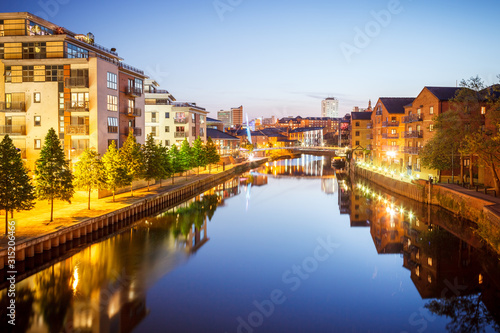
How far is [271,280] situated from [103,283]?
368 inches

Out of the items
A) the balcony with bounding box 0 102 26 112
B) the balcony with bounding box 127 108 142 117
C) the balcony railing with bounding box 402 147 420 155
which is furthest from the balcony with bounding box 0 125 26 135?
the balcony railing with bounding box 402 147 420 155

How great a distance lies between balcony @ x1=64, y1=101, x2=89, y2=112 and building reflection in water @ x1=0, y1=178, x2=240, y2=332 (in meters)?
15.1

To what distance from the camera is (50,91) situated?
40.4 metres

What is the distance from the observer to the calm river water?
678 inches

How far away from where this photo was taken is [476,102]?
41.3 meters

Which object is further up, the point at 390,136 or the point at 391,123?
the point at 391,123

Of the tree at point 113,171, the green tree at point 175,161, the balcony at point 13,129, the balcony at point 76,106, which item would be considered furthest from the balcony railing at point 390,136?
the balcony at point 13,129

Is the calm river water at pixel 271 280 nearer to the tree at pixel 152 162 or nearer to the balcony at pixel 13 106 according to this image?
the tree at pixel 152 162

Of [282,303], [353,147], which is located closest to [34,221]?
[282,303]

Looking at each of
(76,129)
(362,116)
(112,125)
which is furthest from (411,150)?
(76,129)

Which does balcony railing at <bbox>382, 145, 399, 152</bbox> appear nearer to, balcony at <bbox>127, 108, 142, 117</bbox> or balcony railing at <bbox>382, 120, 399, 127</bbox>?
balcony railing at <bbox>382, 120, 399, 127</bbox>

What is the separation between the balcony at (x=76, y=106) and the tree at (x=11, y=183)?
663 inches

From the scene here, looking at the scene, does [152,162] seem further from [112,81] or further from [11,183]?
[11,183]

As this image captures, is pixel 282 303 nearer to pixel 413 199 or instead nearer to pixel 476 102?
pixel 413 199
